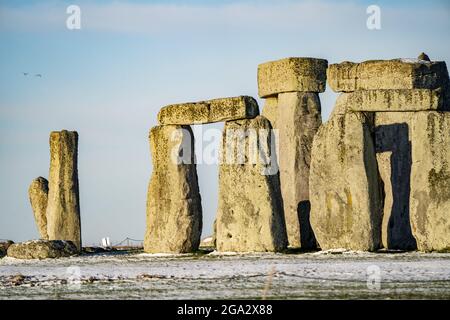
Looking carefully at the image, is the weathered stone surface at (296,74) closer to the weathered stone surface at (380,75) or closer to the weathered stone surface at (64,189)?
the weathered stone surface at (380,75)

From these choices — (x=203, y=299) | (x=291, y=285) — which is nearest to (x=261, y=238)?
(x=291, y=285)

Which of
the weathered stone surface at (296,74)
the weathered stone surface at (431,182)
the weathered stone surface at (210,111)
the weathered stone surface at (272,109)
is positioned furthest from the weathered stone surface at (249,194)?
the weathered stone surface at (272,109)

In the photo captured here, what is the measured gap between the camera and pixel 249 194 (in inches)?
1377

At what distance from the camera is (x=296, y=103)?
39.8 m

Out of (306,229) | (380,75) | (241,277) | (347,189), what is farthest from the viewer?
(306,229)

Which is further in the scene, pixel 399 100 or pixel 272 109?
pixel 272 109

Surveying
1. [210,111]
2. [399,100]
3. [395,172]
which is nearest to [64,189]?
[210,111]

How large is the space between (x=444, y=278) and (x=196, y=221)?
1055 cm

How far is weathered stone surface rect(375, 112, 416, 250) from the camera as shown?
38.0 metres

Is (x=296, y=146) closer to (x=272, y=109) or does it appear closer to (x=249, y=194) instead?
(x=272, y=109)

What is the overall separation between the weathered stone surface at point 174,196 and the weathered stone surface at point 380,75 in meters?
4.89

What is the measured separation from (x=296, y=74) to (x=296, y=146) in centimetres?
204

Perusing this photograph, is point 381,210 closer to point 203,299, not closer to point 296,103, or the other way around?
point 296,103

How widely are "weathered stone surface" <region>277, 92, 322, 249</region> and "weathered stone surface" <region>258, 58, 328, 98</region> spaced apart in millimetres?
290
